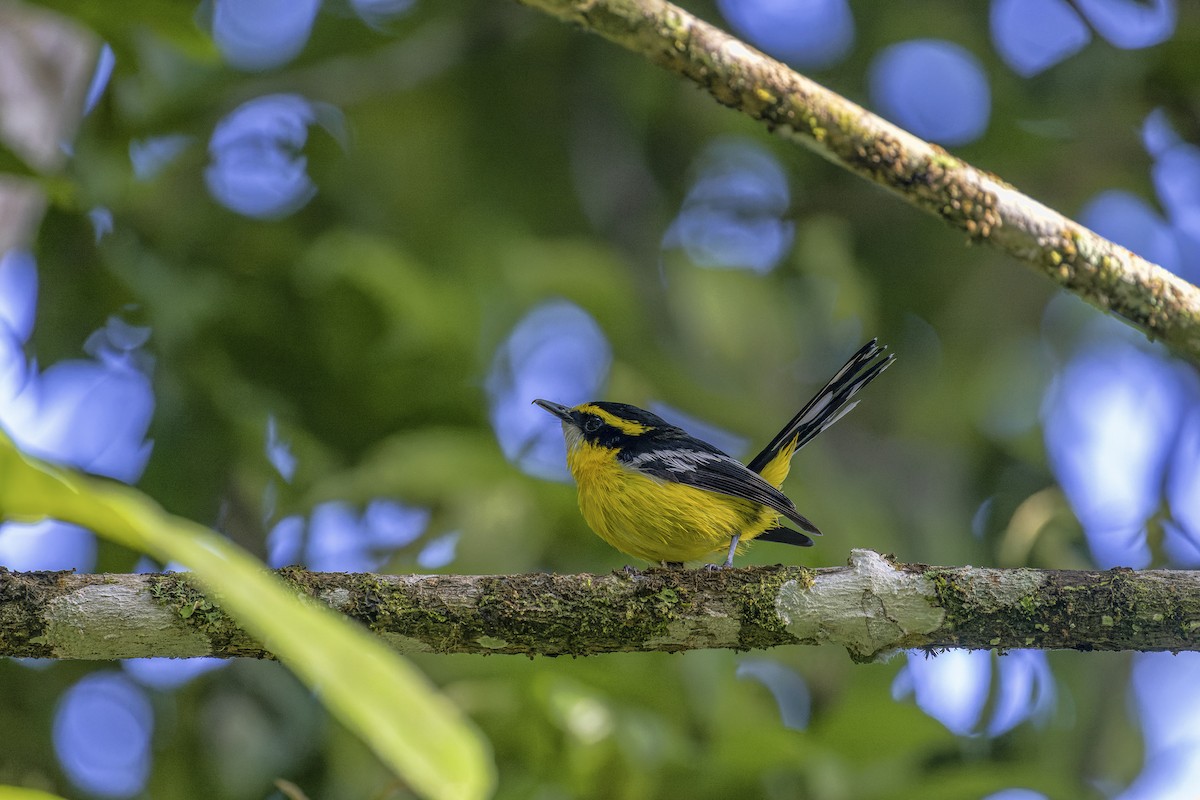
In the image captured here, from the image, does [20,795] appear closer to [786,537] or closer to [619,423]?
[786,537]

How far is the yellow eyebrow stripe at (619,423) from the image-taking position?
5293 mm

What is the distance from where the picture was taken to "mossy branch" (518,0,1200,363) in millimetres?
3402

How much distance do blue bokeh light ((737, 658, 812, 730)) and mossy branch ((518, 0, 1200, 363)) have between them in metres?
2.68

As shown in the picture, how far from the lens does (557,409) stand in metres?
5.68

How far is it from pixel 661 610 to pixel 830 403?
6.92ft

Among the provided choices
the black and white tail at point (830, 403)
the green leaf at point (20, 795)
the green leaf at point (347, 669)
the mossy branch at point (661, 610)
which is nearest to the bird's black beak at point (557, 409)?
the black and white tail at point (830, 403)

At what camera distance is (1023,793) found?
447cm

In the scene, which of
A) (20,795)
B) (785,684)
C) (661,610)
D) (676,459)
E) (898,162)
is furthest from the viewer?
(785,684)

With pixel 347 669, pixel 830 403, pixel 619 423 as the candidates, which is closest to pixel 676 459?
pixel 619 423

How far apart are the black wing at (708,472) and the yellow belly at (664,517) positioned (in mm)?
57

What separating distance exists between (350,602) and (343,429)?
116 inches

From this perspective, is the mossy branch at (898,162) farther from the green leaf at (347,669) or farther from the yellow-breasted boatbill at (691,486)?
the green leaf at (347,669)

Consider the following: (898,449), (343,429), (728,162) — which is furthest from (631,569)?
(728,162)

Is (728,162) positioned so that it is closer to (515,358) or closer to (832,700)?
(515,358)
